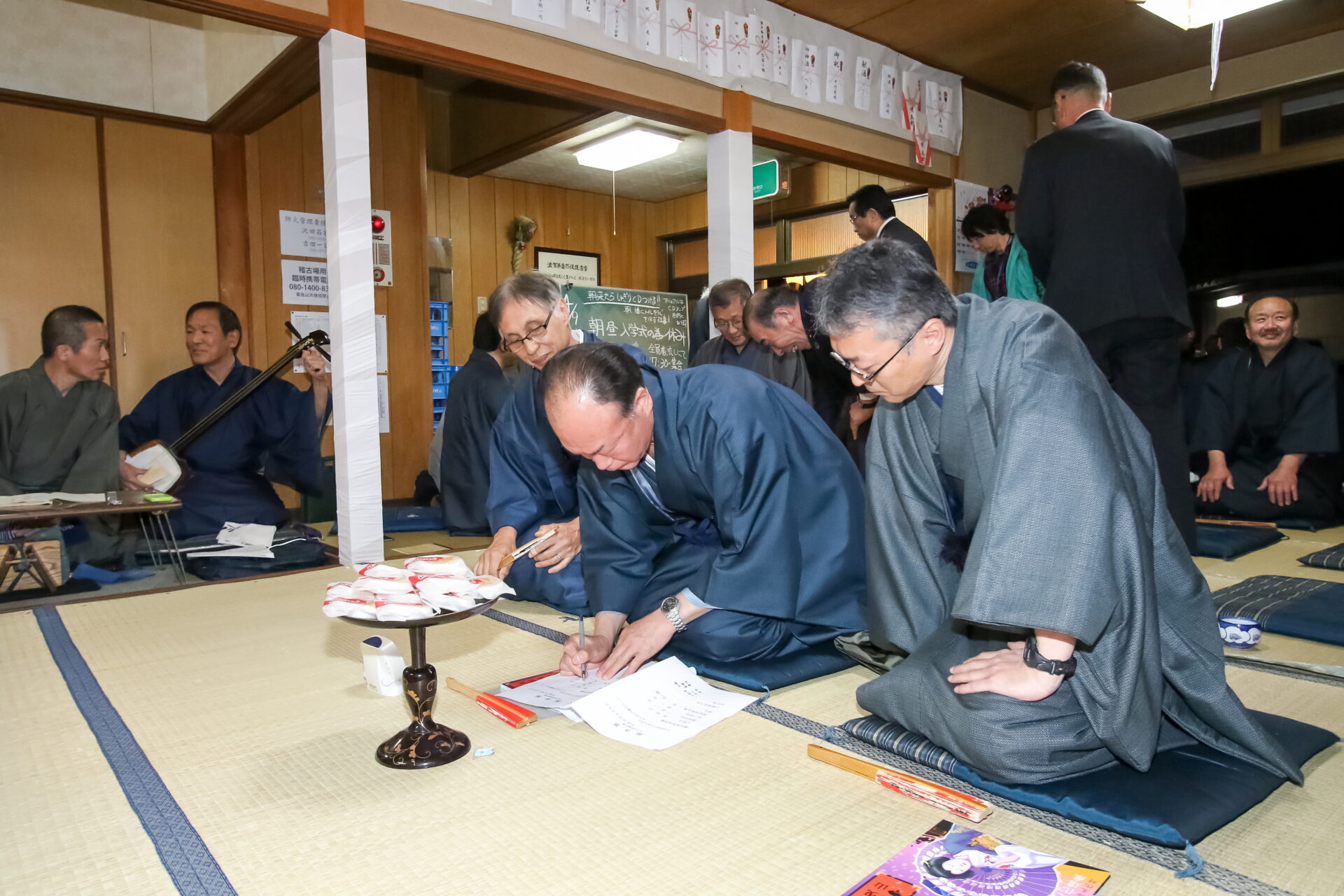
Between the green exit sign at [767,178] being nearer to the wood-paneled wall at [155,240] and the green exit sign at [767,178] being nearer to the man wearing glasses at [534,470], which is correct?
the wood-paneled wall at [155,240]

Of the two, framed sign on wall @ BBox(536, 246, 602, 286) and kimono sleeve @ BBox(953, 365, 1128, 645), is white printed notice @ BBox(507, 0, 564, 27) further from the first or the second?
framed sign on wall @ BBox(536, 246, 602, 286)

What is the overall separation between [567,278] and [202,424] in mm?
4961

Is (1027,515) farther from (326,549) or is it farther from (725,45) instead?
(725,45)

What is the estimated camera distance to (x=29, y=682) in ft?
7.38

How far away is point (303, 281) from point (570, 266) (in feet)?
13.9

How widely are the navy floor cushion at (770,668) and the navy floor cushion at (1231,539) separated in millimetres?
1970

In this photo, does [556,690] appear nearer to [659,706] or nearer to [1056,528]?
[659,706]

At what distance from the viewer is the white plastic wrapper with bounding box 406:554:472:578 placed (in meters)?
1.75

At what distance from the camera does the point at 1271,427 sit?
14.7 feet

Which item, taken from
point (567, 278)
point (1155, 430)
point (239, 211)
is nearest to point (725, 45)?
point (239, 211)

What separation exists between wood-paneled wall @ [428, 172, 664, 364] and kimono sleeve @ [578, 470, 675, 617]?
5326 millimetres

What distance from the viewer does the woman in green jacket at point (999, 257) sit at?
163 inches

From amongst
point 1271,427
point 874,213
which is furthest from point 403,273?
point 1271,427

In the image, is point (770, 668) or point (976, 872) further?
point (770, 668)
